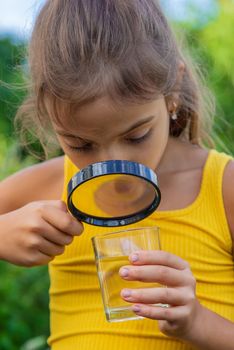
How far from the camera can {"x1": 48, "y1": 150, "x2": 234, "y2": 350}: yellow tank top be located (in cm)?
265

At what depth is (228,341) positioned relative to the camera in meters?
2.50

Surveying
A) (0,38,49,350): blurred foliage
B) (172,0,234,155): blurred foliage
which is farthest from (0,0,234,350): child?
(172,0,234,155): blurred foliage

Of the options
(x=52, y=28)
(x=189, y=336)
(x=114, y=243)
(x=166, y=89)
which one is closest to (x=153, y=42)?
(x=166, y=89)

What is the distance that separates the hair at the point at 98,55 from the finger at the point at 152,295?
54cm

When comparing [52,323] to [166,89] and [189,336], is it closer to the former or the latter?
[189,336]

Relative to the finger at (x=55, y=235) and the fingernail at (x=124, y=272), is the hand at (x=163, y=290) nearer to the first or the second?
the fingernail at (x=124, y=272)

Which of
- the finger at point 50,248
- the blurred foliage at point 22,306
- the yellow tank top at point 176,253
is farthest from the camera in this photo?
the blurred foliage at point 22,306

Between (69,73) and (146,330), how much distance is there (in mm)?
847

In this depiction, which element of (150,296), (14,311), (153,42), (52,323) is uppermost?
(153,42)

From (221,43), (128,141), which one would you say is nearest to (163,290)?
(128,141)

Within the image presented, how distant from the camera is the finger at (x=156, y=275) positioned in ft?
7.24

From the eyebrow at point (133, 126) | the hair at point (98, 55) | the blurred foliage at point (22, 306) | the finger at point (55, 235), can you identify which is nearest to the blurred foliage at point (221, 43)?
the blurred foliage at point (22, 306)

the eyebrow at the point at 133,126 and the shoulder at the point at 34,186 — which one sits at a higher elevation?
the eyebrow at the point at 133,126

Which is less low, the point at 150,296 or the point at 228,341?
the point at 150,296
